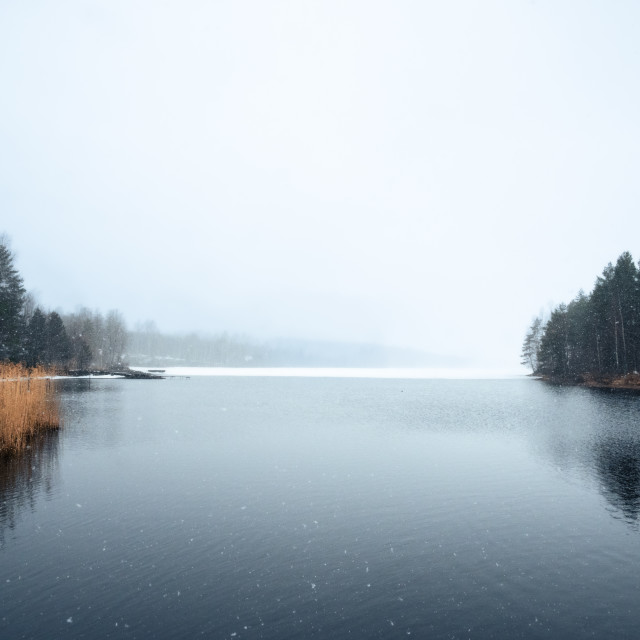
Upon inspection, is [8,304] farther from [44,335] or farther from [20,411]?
[20,411]

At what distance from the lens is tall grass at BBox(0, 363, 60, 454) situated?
21.8m

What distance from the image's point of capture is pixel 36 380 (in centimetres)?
2636

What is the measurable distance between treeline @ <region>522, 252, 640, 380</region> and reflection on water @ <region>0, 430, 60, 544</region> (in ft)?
240

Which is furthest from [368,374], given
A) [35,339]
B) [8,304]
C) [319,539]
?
[319,539]

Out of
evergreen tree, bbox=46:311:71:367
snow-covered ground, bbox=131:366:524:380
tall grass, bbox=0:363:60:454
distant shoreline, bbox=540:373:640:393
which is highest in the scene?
evergreen tree, bbox=46:311:71:367

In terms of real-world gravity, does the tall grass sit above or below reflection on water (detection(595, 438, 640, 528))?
above

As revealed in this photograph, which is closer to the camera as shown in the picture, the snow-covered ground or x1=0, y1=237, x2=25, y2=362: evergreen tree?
x1=0, y1=237, x2=25, y2=362: evergreen tree

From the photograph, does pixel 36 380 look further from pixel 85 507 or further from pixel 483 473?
pixel 483 473

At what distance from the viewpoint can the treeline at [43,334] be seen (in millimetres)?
62312

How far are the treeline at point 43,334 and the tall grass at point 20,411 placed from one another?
2015 centimetres

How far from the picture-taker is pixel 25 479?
17125mm

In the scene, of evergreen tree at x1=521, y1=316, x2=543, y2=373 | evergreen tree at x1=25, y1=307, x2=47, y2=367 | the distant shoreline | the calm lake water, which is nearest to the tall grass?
the calm lake water

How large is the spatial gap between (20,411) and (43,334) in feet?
223

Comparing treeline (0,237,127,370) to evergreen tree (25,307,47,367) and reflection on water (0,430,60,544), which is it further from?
reflection on water (0,430,60,544)
